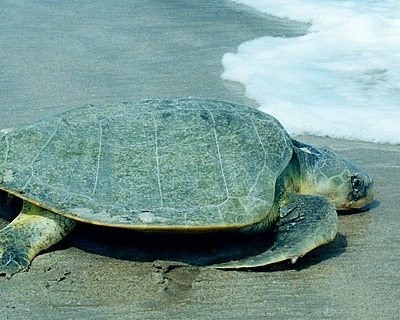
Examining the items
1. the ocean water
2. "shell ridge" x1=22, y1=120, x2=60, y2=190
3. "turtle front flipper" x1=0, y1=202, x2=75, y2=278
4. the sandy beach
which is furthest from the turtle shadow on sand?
the ocean water

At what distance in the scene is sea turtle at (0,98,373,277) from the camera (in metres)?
3.24

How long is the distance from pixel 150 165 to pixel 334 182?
1114mm

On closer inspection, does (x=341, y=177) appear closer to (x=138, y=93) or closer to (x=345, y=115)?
(x=345, y=115)

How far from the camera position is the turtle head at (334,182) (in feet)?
12.8

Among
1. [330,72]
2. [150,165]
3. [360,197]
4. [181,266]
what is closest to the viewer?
[181,266]

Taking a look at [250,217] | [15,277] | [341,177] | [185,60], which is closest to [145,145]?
[250,217]

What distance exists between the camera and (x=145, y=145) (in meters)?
3.43

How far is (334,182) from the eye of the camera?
12.9ft

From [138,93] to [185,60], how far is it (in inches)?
42.2

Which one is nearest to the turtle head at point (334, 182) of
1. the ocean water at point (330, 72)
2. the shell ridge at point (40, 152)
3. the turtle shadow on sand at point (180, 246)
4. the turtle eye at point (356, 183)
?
the turtle eye at point (356, 183)

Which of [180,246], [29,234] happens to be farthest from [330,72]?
[29,234]

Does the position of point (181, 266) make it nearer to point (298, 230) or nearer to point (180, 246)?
point (180, 246)

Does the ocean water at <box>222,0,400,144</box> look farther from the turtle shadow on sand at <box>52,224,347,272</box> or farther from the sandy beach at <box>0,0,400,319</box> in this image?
the turtle shadow on sand at <box>52,224,347,272</box>

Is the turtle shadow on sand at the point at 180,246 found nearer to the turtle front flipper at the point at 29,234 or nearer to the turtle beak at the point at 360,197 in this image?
the turtle front flipper at the point at 29,234
